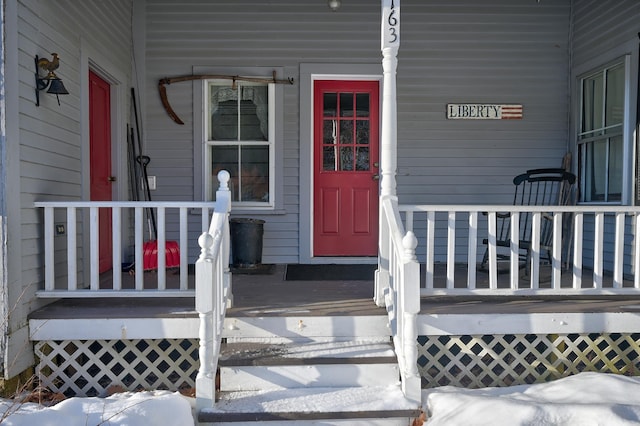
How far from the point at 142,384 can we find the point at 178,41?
3602 mm

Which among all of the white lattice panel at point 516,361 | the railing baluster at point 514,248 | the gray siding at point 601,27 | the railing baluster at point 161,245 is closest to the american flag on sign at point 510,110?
the gray siding at point 601,27

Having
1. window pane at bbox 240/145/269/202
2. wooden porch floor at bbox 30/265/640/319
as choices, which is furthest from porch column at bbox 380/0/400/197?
window pane at bbox 240/145/269/202

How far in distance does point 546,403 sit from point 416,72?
12.4 ft

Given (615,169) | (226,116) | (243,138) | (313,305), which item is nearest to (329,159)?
(243,138)

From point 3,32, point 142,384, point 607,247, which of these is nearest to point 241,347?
point 142,384

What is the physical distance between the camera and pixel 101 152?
4.87 meters

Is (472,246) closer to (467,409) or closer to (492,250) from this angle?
(492,250)

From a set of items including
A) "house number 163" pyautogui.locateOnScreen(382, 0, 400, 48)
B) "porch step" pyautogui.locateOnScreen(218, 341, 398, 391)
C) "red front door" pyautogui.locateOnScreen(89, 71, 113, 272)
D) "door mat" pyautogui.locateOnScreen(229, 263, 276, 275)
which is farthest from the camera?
"door mat" pyautogui.locateOnScreen(229, 263, 276, 275)

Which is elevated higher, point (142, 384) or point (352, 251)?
point (352, 251)

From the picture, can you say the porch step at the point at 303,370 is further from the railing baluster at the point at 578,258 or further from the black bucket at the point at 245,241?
the black bucket at the point at 245,241

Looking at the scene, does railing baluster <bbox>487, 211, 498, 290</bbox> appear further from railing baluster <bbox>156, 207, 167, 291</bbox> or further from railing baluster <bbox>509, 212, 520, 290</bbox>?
railing baluster <bbox>156, 207, 167, 291</bbox>

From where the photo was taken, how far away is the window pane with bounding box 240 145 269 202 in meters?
5.64

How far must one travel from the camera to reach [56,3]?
3734 millimetres

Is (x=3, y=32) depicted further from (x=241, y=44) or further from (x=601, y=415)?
(x=601, y=415)
